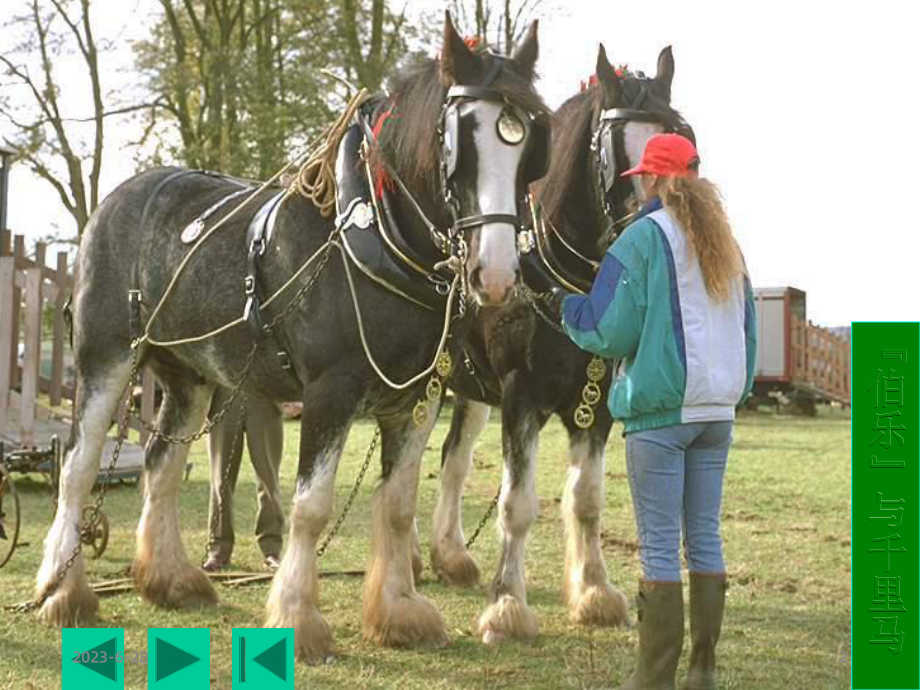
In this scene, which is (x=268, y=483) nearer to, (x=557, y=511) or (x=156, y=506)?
(x=156, y=506)

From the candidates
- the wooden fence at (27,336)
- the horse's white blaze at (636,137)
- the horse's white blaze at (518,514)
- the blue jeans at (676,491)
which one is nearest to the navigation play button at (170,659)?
the horse's white blaze at (518,514)

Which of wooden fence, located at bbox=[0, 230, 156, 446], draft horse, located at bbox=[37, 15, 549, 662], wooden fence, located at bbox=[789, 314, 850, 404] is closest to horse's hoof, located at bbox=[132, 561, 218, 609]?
draft horse, located at bbox=[37, 15, 549, 662]

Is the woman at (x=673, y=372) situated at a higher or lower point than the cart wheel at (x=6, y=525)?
higher

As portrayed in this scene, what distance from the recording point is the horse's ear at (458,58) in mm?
4469

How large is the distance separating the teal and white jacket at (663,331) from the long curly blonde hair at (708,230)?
1.2 inches

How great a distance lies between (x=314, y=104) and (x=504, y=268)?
19282mm

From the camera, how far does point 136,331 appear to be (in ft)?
18.9

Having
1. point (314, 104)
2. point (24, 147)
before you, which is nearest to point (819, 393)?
point (314, 104)

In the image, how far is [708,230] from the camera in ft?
12.7

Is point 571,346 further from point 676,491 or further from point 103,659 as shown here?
point 103,659

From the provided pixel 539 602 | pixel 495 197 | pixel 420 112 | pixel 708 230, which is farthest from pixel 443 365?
pixel 539 602

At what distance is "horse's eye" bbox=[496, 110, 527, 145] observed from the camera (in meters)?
4.31

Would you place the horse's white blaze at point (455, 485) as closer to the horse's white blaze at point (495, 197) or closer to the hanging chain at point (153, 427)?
the hanging chain at point (153, 427)

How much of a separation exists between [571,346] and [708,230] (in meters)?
1.47
